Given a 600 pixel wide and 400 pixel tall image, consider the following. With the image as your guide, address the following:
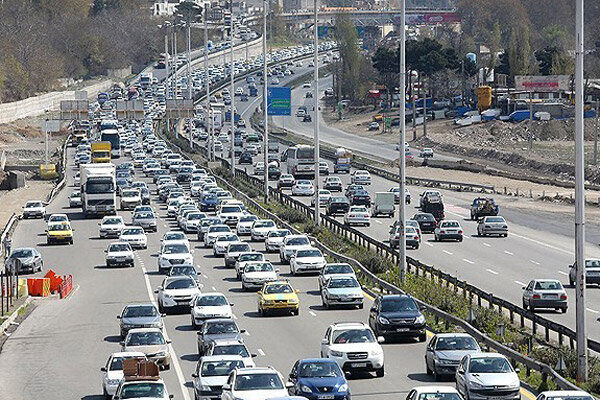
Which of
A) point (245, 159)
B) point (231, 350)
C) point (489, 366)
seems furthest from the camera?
point (245, 159)

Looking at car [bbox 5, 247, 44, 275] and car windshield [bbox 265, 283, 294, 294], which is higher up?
car windshield [bbox 265, 283, 294, 294]

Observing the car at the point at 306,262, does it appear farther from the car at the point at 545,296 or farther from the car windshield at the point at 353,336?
the car windshield at the point at 353,336

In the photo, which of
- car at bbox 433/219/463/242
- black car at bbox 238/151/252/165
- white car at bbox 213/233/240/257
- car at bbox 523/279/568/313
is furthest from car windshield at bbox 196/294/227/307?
black car at bbox 238/151/252/165

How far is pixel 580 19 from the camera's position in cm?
3209

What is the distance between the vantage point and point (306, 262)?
5828cm

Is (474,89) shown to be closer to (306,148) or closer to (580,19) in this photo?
(306,148)

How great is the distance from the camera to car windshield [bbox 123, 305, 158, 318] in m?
41.9

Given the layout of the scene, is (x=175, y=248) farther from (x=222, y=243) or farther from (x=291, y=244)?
(x=222, y=243)

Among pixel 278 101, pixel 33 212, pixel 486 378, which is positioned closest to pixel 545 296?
pixel 486 378

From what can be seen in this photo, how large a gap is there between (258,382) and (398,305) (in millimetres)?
11814

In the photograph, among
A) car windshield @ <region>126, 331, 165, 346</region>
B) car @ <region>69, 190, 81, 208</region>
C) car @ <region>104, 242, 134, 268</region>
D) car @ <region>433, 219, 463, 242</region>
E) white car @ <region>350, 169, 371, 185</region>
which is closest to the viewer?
car windshield @ <region>126, 331, 165, 346</region>

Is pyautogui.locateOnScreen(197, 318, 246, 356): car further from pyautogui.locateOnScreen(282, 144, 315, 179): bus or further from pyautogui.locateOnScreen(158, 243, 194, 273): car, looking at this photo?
pyautogui.locateOnScreen(282, 144, 315, 179): bus

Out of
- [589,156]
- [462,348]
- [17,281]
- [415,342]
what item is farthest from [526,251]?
[589,156]

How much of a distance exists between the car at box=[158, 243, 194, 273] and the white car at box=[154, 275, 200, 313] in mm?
12321
